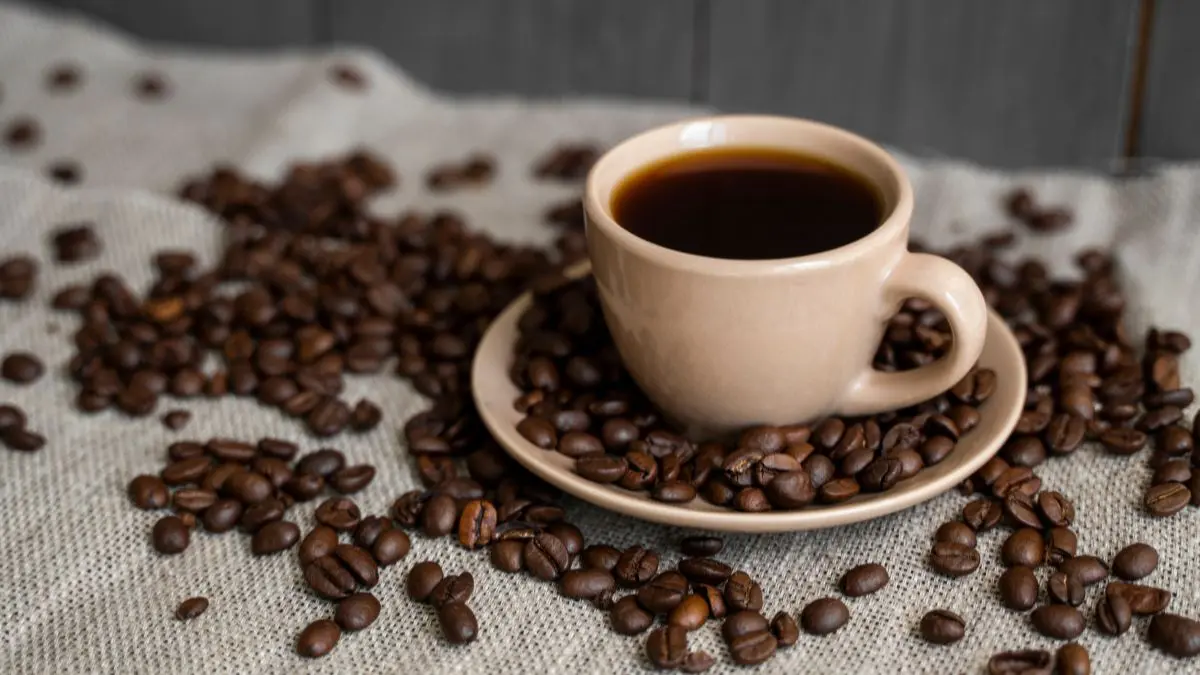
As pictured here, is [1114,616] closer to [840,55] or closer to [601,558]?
[601,558]

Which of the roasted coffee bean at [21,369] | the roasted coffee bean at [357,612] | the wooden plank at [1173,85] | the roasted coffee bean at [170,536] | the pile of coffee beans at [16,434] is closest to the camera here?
the roasted coffee bean at [357,612]

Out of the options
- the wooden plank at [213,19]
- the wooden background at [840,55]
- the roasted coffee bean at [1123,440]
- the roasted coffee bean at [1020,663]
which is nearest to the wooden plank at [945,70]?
the wooden background at [840,55]

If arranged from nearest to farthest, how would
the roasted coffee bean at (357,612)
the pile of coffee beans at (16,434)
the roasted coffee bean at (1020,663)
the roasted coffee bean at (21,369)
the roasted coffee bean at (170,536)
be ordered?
the roasted coffee bean at (1020,663)
the roasted coffee bean at (357,612)
the roasted coffee bean at (170,536)
the pile of coffee beans at (16,434)
the roasted coffee bean at (21,369)

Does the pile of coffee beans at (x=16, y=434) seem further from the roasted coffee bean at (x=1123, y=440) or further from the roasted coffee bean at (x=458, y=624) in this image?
the roasted coffee bean at (x=1123, y=440)

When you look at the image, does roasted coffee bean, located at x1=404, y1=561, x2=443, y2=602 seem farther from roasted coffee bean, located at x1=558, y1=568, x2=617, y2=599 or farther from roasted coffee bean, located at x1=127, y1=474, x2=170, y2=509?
roasted coffee bean, located at x1=127, y1=474, x2=170, y2=509

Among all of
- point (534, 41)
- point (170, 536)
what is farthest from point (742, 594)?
point (534, 41)

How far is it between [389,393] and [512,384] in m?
0.21

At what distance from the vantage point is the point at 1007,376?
1.31 metres

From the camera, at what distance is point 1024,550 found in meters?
1.18

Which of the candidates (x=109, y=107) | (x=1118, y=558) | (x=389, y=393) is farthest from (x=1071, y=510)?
(x=109, y=107)

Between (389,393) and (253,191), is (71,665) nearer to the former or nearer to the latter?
(389,393)

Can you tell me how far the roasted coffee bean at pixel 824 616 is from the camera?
3.68 feet

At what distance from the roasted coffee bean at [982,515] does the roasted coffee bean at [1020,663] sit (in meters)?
0.18

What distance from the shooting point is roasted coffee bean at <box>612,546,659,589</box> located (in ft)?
3.86
